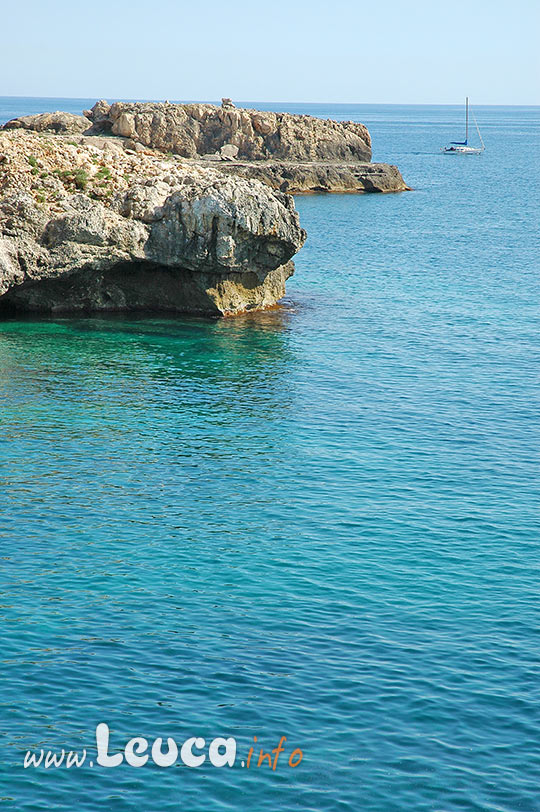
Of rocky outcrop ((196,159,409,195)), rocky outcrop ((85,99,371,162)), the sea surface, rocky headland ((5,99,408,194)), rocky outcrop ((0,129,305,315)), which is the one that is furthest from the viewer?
rocky outcrop ((85,99,371,162))

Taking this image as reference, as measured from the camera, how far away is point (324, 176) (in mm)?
140000

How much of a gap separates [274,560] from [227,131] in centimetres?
12575

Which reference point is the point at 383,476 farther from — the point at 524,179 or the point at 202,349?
the point at 524,179

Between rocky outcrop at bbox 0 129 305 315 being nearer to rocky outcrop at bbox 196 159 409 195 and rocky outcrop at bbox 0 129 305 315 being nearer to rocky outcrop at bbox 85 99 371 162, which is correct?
rocky outcrop at bbox 196 159 409 195

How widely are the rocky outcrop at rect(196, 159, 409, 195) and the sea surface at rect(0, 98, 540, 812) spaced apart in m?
83.7

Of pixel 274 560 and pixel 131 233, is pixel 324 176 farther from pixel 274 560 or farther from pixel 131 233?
pixel 274 560

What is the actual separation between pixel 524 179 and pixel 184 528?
481ft

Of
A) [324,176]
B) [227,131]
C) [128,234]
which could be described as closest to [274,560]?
[128,234]

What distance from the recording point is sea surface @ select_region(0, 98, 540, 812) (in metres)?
18.6

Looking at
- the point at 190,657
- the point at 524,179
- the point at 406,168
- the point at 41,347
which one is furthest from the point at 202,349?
the point at 406,168

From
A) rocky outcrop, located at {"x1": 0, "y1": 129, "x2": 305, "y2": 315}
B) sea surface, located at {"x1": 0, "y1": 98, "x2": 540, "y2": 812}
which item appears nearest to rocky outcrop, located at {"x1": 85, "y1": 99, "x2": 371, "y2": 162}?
rocky outcrop, located at {"x1": 0, "y1": 129, "x2": 305, "y2": 315}

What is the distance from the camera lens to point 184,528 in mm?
29062

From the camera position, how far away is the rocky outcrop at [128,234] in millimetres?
50531

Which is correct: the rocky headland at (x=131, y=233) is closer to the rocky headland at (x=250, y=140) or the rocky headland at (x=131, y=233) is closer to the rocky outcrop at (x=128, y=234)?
the rocky outcrop at (x=128, y=234)
